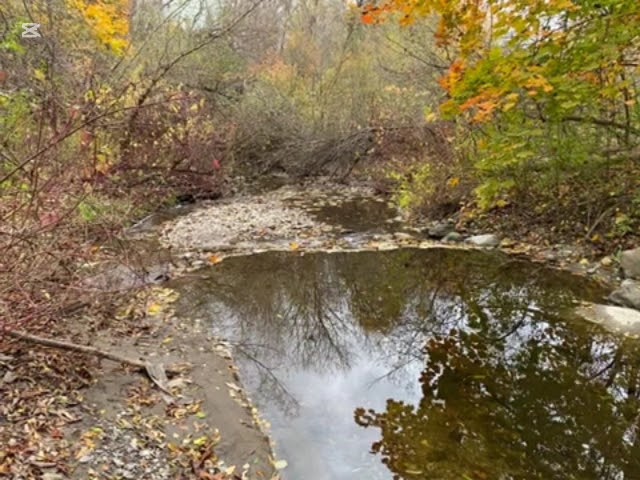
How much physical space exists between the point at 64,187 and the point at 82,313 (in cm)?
125

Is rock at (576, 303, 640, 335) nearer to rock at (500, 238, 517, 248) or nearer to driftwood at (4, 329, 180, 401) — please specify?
rock at (500, 238, 517, 248)

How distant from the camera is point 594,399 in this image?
440 centimetres

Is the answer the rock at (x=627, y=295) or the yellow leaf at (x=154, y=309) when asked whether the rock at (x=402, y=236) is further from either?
the yellow leaf at (x=154, y=309)

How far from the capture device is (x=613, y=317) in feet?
19.0

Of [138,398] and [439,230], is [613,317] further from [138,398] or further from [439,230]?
[138,398]

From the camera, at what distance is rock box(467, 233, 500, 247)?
910 cm

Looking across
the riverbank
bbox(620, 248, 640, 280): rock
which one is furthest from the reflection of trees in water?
bbox(620, 248, 640, 280): rock

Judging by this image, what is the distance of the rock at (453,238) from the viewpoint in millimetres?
9516

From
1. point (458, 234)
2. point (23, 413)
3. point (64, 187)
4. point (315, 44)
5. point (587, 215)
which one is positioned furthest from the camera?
point (315, 44)

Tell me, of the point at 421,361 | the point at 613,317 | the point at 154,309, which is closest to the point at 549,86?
the point at 613,317

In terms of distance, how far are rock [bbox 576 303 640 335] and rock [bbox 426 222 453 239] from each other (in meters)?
3.79

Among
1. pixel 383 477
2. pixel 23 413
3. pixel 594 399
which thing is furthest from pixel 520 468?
pixel 23 413

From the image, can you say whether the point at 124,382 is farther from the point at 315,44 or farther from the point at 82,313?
the point at 315,44

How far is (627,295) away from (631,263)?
0.91 meters
